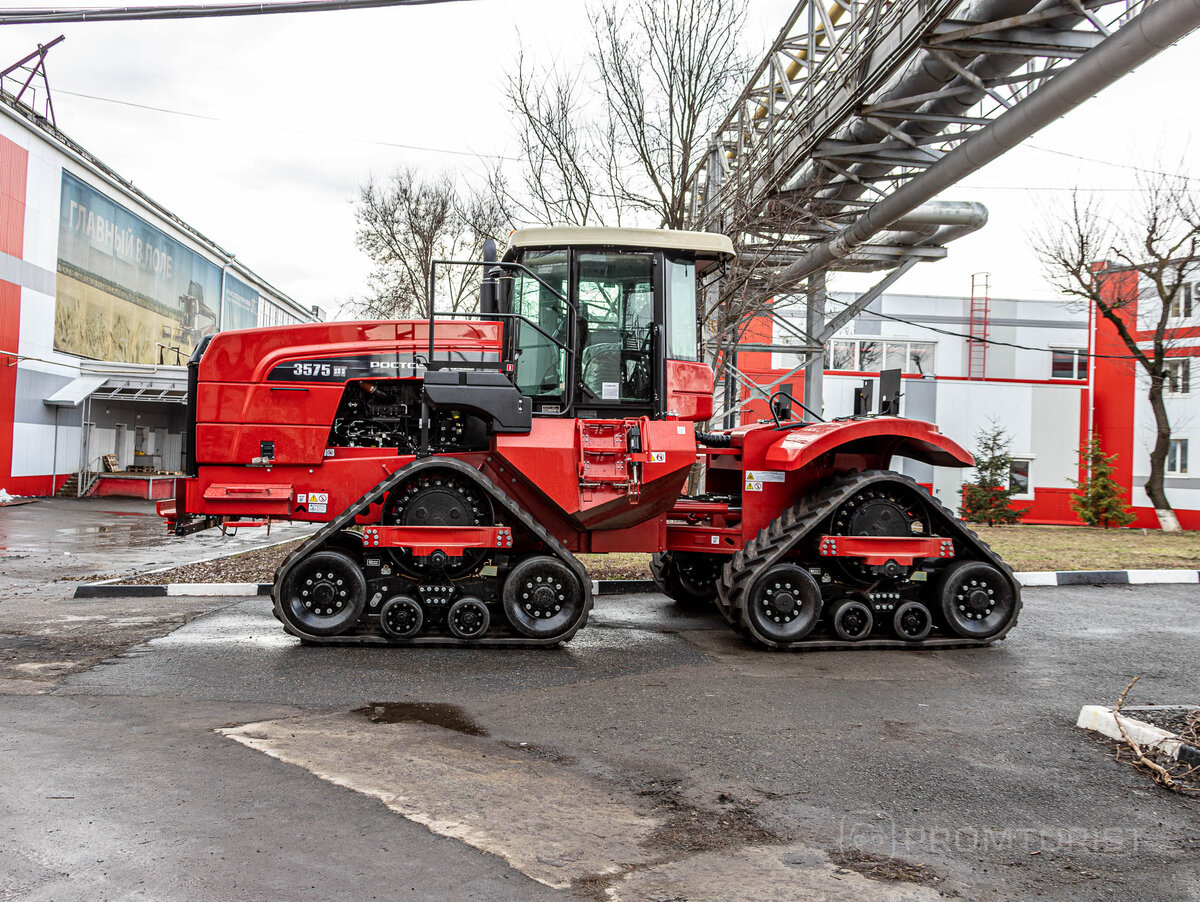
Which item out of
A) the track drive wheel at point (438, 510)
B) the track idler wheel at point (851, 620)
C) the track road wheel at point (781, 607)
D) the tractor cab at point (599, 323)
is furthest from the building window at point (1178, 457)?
the track drive wheel at point (438, 510)

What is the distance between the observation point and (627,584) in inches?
409

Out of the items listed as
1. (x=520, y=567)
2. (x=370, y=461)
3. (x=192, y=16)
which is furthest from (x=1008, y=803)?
(x=192, y=16)

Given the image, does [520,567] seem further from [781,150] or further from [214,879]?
[781,150]

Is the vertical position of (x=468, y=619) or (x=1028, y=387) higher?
(x=1028, y=387)

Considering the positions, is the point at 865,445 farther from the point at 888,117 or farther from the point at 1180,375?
the point at 1180,375

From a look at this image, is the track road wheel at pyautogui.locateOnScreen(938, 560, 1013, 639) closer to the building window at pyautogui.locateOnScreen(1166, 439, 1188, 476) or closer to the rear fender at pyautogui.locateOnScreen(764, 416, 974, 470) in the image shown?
the rear fender at pyautogui.locateOnScreen(764, 416, 974, 470)

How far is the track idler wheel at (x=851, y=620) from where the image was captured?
290 inches

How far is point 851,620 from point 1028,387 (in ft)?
85.5

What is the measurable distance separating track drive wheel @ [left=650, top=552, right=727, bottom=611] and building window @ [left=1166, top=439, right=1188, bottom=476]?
25.8 meters

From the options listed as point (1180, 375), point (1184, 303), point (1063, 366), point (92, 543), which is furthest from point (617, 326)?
point (1063, 366)

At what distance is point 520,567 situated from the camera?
279 inches

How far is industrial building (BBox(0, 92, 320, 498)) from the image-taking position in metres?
24.0

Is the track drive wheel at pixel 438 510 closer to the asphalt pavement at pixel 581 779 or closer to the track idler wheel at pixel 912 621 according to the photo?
the asphalt pavement at pixel 581 779

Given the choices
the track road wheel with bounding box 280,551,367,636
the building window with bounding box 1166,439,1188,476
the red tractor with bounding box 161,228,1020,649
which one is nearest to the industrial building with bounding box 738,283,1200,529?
the building window with bounding box 1166,439,1188,476
